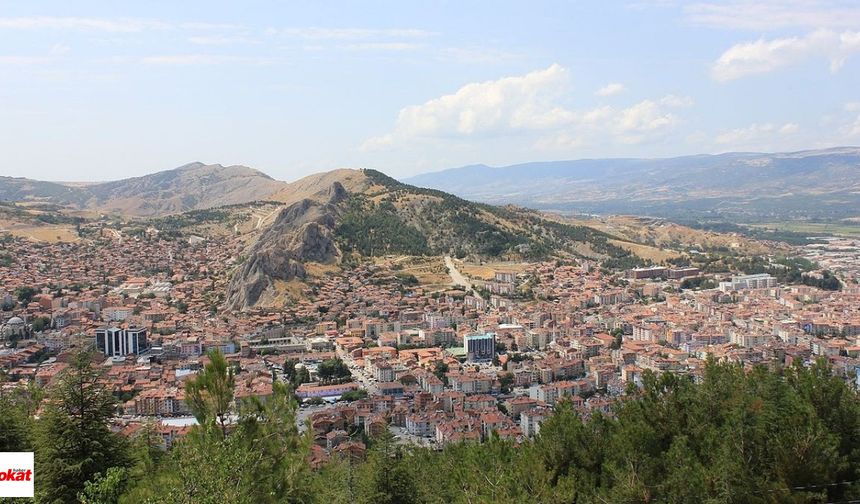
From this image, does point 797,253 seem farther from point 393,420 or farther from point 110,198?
point 110,198

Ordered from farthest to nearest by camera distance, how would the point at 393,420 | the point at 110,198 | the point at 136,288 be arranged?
the point at 110,198 → the point at 136,288 → the point at 393,420

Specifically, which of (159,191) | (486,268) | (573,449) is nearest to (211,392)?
(573,449)

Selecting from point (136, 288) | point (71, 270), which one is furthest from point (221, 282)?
point (71, 270)

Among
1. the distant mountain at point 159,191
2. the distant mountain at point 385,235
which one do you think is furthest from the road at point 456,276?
the distant mountain at point 159,191

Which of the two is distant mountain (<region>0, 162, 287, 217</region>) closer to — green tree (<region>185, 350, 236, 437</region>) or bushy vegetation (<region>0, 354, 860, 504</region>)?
bushy vegetation (<region>0, 354, 860, 504</region>)

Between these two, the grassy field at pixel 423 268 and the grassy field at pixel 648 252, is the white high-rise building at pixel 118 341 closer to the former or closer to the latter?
the grassy field at pixel 423 268

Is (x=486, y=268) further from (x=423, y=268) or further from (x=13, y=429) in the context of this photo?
(x=13, y=429)
